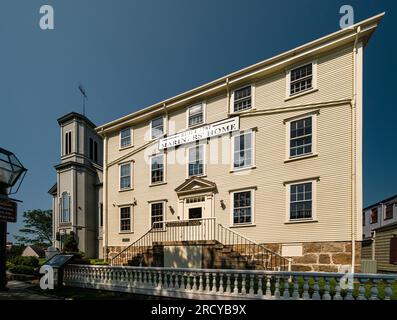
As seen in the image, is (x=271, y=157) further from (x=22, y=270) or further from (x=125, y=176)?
(x=22, y=270)

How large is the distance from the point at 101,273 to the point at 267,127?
9733 millimetres

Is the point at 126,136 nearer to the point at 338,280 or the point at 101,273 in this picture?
the point at 101,273

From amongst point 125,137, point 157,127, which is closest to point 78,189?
point 125,137

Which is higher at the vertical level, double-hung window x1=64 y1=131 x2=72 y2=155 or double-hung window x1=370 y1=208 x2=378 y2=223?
double-hung window x1=64 y1=131 x2=72 y2=155

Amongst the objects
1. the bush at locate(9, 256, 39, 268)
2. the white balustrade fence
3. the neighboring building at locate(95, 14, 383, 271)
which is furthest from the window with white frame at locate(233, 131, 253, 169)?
the bush at locate(9, 256, 39, 268)

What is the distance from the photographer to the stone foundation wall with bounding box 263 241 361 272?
35.6 ft

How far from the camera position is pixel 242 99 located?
48.5ft

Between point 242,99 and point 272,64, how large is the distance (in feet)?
7.36

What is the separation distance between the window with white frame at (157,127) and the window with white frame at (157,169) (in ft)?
4.68

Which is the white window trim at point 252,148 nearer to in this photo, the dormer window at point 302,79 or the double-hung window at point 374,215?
the dormer window at point 302,79

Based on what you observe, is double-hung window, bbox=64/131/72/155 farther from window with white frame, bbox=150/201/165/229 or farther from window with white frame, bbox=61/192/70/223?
window with white frame, bbox=150/201/165/229

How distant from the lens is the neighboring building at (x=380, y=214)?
89.7 ft

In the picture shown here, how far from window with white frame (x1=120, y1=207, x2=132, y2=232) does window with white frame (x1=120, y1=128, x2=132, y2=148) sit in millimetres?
4411

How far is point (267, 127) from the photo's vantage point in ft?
45.2
